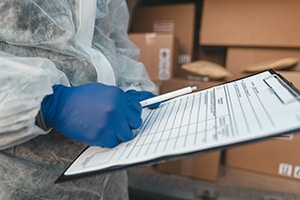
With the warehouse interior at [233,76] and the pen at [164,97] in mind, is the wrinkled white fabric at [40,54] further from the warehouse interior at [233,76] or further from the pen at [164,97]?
the warehouse interior at [233,76]

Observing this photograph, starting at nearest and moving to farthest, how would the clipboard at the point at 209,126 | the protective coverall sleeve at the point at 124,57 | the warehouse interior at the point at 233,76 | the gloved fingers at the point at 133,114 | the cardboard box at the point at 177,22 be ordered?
the clipboard at the point at 209,126, the gloved fingers at the point at 133,114, the protective coverall sleeve at the point at 124,57, the warehouse interior at the point at 233,76, the cardboard box at the point at 177,22

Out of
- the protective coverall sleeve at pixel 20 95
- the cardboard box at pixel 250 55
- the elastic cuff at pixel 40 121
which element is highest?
the protective coverall sleeve at pixel 20 95

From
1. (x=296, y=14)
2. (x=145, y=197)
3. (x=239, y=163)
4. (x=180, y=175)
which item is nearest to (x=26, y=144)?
(x=145, y=197)

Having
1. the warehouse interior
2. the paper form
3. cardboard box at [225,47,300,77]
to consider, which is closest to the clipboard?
the paper form

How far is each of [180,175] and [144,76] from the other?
25.9 inches

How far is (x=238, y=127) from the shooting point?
30cm

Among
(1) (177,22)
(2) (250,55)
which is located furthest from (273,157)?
(1) (177,22)

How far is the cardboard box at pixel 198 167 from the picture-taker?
1134 millimetres

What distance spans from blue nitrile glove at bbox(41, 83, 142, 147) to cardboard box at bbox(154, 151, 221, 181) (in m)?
0.78

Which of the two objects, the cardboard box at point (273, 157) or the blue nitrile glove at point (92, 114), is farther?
the cardboard box at point (273, 157)

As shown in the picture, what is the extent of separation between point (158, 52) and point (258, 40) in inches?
16.5

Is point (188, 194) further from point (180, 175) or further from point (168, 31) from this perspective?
point (168, 31)

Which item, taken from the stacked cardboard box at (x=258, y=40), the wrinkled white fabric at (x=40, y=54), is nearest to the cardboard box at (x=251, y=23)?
the stacked cardboard box at (x=258, y=40)

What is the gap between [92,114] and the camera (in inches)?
14.7
